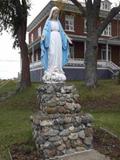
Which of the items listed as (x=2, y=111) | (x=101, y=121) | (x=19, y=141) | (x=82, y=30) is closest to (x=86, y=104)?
(x=2, y=111)

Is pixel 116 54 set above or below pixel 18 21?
below

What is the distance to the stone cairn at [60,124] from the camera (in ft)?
32.7

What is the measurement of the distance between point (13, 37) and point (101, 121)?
623 inches

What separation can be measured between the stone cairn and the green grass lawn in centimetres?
123

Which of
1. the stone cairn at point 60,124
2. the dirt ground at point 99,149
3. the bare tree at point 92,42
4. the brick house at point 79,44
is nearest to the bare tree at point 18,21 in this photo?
the bare tree at point 92,42

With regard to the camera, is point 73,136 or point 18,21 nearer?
point 73,136

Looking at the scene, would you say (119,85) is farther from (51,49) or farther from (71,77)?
(51,49)

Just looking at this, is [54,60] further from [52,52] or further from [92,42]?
[92,42]

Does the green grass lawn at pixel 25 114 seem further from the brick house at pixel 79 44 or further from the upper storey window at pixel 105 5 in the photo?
the upper storey window at pixel 105 5

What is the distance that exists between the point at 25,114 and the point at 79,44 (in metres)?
27.2

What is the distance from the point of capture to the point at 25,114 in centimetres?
1878

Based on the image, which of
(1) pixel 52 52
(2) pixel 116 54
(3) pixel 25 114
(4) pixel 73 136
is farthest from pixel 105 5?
(4) pixel 73 136

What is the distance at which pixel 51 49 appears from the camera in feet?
35.1

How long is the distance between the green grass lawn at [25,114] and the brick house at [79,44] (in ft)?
46.6
